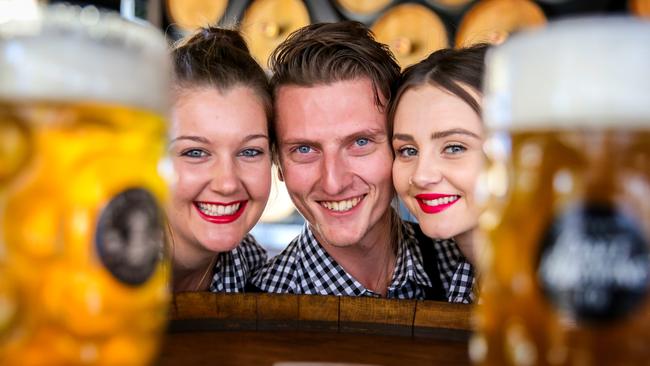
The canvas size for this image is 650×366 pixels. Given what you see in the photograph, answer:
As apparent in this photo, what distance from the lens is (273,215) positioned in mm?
2848

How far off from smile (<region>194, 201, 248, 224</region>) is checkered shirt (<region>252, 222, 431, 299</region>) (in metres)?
0.24

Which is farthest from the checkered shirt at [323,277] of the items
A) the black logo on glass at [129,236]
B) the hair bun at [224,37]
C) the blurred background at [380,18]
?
the black logo on glass at [129,236]

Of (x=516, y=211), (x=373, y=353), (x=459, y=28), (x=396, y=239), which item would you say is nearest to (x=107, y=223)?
(x=516, y=211)

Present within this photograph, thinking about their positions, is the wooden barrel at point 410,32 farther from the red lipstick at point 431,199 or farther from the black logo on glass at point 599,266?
the black logo on glass at point 599,266

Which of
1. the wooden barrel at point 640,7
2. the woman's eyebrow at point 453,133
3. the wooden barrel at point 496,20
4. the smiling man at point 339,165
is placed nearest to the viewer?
the woman's eyebrow at point 453,133

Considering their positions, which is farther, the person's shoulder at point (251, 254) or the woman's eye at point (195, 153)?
the person's shoulder at point (251, 254)

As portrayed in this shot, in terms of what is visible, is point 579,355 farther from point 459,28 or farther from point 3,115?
point 459,28

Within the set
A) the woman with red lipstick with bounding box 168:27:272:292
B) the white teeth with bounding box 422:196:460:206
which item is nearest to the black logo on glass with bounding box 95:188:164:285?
the woman with red lipstick with bounding box 168:27:272:292

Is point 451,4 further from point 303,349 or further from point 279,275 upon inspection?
point 303,349

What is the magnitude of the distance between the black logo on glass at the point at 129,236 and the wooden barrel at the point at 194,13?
8.42 feet

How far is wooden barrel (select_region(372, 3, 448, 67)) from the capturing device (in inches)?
101

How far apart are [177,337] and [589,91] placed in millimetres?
614

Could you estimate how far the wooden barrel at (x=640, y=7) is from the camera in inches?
88.1

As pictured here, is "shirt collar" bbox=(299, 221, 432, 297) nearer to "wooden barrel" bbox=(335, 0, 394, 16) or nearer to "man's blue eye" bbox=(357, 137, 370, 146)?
"man's blue eye" bbox=(357, 137, 370, 146)
